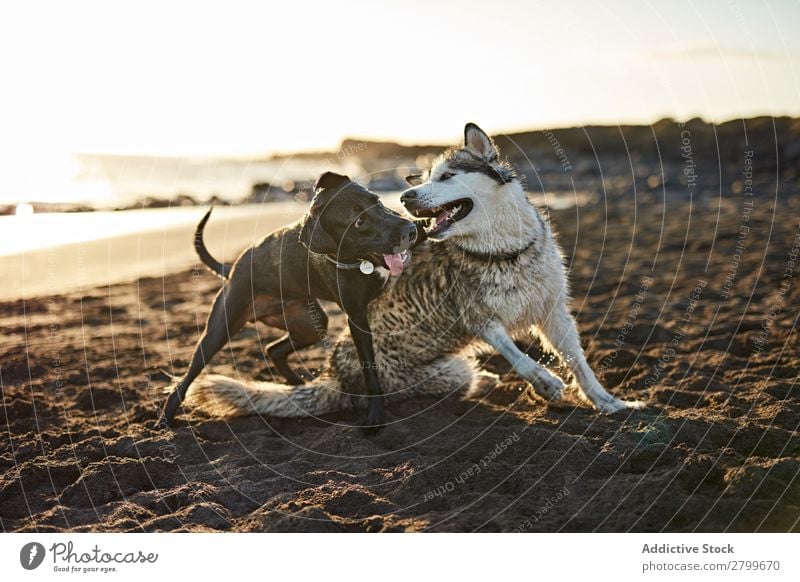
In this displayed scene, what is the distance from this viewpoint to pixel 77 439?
250 inches

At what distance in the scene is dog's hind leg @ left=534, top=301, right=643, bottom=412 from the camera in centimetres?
644

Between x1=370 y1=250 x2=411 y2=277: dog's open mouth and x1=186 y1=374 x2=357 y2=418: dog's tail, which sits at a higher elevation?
x1=370 y1=250 x2=411 y2=277: dog's open mouth

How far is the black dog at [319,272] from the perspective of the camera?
5.86 meters

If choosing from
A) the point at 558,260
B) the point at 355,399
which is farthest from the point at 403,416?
the point at 558,260

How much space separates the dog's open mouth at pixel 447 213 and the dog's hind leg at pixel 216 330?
5.31 feet

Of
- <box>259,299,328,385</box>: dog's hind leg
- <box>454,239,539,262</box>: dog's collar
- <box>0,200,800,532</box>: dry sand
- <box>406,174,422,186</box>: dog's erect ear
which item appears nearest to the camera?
<box>0,200,800,532</box>: dry sand

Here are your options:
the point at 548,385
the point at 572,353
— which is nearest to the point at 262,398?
the point at 548,385

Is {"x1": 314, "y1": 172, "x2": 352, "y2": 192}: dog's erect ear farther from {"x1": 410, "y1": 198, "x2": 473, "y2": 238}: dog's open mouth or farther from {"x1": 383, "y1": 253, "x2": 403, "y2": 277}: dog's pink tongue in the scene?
{"x1": 410, "y1": 198, "x2": 473, "y2": 238}: dog's open mouth

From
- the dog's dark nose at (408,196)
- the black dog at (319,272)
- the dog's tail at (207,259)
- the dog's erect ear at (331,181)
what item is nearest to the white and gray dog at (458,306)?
the dog's dark nose at (408,196)

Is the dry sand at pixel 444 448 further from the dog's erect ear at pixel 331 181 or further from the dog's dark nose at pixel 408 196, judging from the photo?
the dog's erect ear at pixel 331 181

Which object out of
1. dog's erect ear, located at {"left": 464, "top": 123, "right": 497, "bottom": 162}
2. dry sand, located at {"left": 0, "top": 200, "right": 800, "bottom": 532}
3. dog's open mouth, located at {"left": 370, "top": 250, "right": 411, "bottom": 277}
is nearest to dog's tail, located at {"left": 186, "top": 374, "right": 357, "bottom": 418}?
dry sand, located at {"left": 0, "top": 200, "right": 800, "bottom": 532}

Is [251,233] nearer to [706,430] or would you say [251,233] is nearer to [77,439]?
[77,439]
